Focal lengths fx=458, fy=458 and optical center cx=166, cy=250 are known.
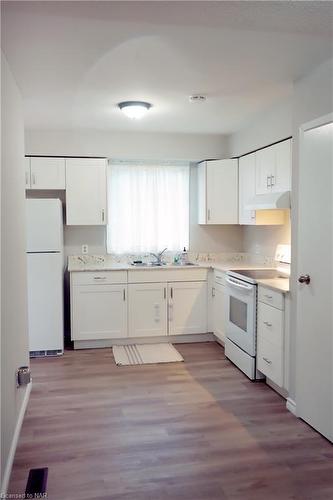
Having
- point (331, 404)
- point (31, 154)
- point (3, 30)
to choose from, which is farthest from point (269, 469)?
point (31, 154)

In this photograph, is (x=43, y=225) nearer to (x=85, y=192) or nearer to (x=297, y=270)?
(x=85, y=192)

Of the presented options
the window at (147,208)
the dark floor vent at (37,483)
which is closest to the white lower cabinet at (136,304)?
the window at (147,208)

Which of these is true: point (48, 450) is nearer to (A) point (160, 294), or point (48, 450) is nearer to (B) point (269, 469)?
(B) point (269, 469)

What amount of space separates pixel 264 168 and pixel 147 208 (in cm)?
170

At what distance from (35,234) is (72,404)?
182cm

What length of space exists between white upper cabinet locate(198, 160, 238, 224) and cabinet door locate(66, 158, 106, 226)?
3.90 ft

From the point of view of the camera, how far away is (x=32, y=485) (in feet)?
7.95

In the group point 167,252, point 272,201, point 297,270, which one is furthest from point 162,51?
point 167,252

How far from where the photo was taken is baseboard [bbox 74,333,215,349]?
4977 millimetres

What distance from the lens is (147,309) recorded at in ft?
16.6

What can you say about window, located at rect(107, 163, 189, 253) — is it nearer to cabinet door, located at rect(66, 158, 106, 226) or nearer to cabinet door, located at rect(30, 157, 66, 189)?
cabinet door, located at rect(66, 158, 106, 226)

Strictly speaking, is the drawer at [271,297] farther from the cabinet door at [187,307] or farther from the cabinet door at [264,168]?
the cabinet door at [187,307]

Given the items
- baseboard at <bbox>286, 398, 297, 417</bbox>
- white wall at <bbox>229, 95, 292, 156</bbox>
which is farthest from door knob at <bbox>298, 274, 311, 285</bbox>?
white wall at <bbox>229, 95, 292, 156</bbox>

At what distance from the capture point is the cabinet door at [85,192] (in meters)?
5.10
